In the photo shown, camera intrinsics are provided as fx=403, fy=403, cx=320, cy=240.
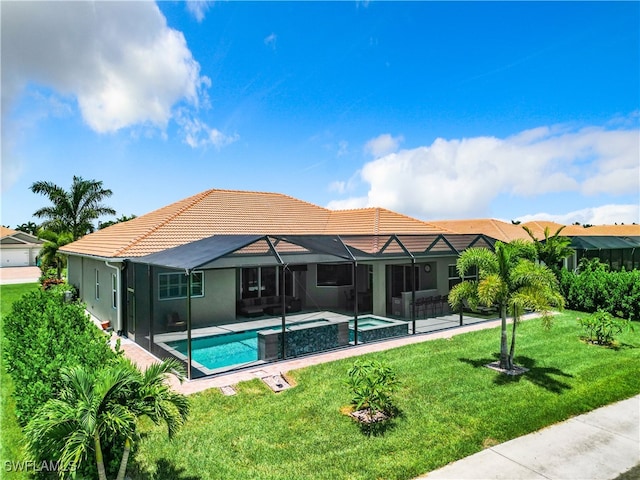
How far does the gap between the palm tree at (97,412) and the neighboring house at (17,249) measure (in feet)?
210

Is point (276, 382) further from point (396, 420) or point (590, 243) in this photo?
point (590, 243)

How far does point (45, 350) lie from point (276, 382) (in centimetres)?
503

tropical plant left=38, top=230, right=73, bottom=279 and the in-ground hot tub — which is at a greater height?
tropical plant left=38, top=230, right=73, bottom=279

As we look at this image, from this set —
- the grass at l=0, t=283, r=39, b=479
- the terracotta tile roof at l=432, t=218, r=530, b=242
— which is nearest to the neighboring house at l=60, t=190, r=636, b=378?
the grass at l=0, t=283, r=39, b=479

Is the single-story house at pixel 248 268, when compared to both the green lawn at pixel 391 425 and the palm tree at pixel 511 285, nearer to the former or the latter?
the green lawn at pixel 391 425

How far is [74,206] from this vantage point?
39625mm

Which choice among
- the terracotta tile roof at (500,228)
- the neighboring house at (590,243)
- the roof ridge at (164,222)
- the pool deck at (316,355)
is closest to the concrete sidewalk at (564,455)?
the pool deck at (316,355)

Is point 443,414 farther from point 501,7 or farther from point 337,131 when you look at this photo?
point 337,131

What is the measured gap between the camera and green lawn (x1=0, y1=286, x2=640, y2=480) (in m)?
6.43

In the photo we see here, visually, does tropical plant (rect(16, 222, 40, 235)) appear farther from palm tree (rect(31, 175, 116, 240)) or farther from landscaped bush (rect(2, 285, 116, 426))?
landscaped bush (rect(2, 285, 116, 426))

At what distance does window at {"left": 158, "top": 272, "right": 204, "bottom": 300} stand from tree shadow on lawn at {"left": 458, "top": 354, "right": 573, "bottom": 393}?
11.1 meters

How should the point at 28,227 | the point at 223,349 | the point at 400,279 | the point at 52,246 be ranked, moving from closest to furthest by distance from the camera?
1. the point at 223,349
2. the point at 400,279
3. the point at 52,246
4. the point at 28,227

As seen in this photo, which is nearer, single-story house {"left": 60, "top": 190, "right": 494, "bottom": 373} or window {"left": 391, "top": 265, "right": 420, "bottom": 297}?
single-story house {"left": 60, "top": 190, "right": 494, "bottom": 373}

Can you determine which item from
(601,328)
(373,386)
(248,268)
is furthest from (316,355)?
(601,328)
